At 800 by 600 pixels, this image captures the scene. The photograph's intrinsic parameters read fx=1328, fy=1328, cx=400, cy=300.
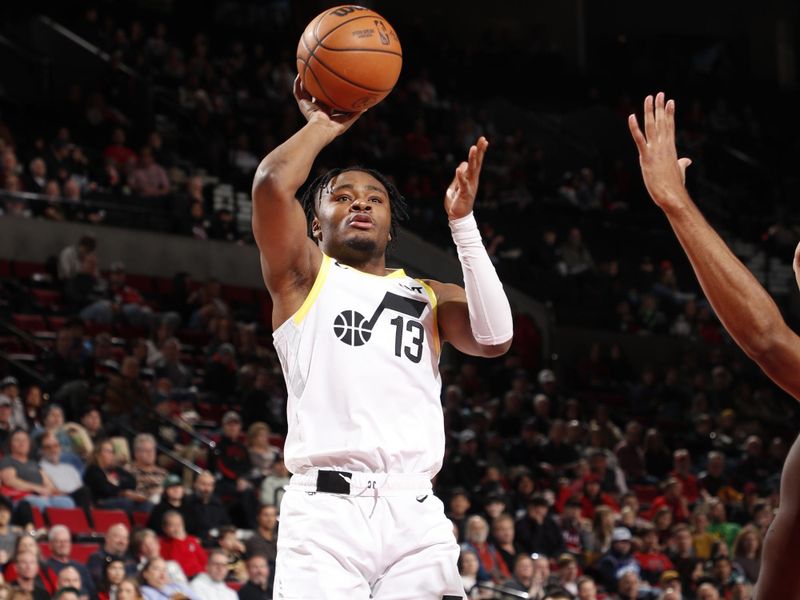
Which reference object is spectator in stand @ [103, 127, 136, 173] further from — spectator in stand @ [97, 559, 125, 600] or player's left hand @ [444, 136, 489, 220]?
player's left hand @ [444, 136, 489, 220]

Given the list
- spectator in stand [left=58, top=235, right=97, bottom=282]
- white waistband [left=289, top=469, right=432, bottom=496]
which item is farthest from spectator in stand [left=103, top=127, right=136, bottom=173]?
white waistband [left=289, top=469, right=432, bottom=496]

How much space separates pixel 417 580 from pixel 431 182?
49.3 feet

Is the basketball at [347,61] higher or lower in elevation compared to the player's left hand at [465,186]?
higher

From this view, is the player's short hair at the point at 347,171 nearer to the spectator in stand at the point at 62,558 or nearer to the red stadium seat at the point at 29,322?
the spectator in stand at the point at 62,558

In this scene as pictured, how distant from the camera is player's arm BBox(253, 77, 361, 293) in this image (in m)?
4.11

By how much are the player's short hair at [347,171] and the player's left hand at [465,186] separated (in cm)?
40

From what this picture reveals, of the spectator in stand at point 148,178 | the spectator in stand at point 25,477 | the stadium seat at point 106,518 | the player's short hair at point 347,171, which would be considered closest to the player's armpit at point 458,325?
the player's short hair at point 347,171

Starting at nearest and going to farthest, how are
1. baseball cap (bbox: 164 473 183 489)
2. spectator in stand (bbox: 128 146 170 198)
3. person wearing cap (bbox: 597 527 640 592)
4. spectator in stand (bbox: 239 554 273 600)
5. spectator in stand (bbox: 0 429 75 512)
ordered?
spectator in stand (bbox: 239 554 273 600)
spectator in stand (bbox: 0 429 75 512)
baseball cap (bbox: 164 473 183 489)
person wearing cap (bbox: 597 527 640 592)
spectator in stand (bbox: 128 146 170 198)

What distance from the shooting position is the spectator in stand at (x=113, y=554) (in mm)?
8992

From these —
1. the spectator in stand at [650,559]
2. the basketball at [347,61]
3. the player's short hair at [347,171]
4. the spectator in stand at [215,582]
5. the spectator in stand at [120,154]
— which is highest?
the spectator in stand at [120,154]

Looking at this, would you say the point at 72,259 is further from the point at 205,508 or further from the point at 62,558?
the point at 62,558

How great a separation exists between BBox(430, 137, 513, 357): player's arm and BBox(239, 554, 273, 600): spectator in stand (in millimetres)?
5289

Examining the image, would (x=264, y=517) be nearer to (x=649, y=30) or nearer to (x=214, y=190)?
(x=214, y=190)

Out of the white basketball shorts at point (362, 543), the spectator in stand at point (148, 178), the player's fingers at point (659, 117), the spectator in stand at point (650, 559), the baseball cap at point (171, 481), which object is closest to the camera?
the player's fingers at point (659, 117)
